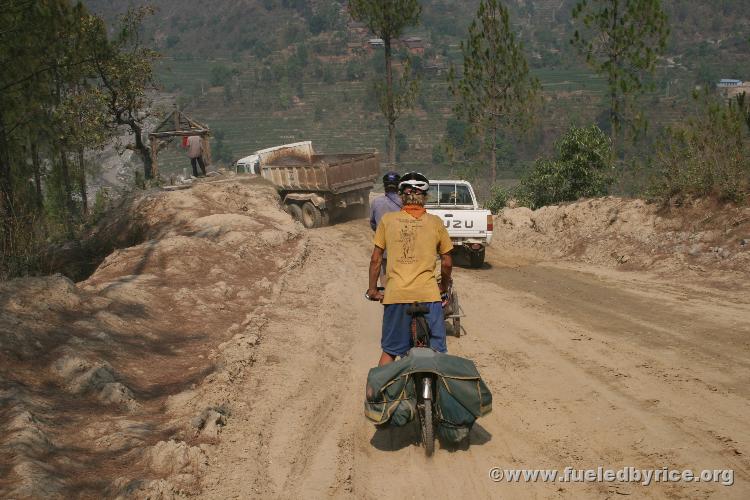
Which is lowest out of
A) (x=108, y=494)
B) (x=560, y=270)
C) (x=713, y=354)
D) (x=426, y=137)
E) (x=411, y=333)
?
(x=426, y=137)

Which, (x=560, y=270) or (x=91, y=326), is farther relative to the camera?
(x=560, y=270)

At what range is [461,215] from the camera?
53.2 ft

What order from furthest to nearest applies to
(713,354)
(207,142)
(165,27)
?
(165,27) → (207,142) → (713,354)

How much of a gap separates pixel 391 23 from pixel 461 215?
77.0 feet

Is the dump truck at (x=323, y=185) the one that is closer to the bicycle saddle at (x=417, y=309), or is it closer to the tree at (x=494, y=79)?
the tree at (x=494, y=79)

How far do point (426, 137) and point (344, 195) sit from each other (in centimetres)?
8442

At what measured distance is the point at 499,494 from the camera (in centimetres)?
536

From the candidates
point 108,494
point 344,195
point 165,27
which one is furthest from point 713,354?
point 165,27

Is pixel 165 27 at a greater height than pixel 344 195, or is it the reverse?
pixel 165 27

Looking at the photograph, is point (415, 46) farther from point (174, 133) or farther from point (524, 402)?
point (524, 402)

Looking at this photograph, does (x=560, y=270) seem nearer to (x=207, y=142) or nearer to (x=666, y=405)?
(x=666, y=405)

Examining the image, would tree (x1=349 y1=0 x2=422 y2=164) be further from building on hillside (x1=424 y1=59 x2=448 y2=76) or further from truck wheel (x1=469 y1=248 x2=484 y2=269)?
building on hillside (x1=424 y1=59 x2=448 y2=76)

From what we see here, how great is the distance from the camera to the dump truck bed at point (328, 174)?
76.9ft

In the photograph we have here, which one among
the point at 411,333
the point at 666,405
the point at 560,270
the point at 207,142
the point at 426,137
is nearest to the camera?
the point at 411,333
